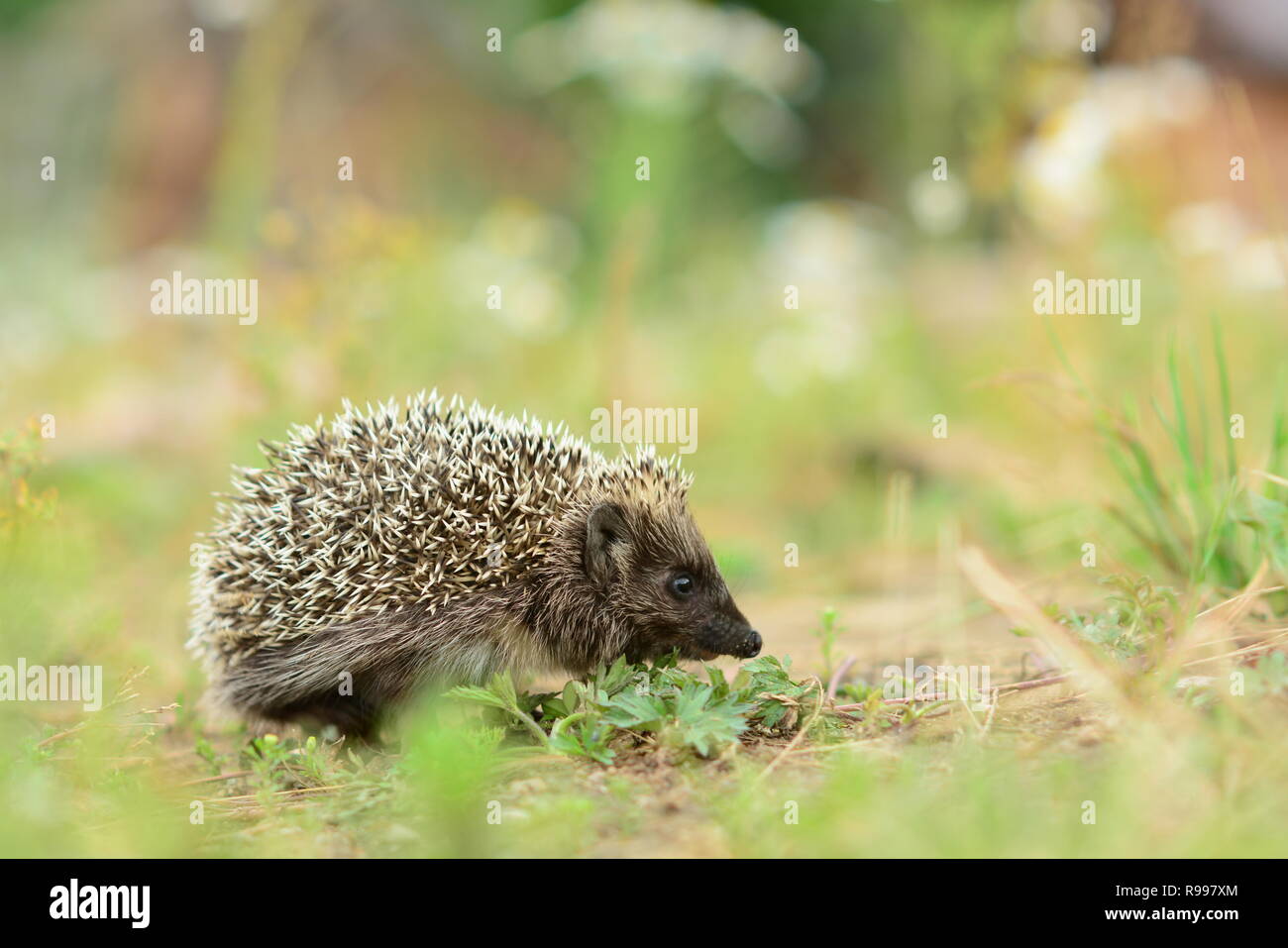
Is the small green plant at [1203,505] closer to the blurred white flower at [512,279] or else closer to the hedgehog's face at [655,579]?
the hedgehog's face at [655,579]

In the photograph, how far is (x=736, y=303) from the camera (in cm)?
1584

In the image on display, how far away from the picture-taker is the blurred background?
851 cm

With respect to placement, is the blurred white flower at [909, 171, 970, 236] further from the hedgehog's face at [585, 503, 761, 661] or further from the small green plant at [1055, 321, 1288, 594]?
the hedgehog's face at [585, 503, 761, 661]

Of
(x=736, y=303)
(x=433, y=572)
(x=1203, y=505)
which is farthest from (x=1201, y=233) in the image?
(x=433, y=572)

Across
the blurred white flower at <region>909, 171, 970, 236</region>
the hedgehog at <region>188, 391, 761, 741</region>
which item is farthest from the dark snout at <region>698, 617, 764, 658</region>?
the blurred white flower at <region>909, 171, 970, 236</region>

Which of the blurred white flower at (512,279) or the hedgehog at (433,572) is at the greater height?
the blurred white flower at (512,279)

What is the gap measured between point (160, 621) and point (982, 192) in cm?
791

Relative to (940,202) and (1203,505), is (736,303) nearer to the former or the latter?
(940,202)

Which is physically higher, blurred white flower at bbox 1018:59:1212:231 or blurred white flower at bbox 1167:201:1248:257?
blurred white flower at bbox 1018:59:1212:231

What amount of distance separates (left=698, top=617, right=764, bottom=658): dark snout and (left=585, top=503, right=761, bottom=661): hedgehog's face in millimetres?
25

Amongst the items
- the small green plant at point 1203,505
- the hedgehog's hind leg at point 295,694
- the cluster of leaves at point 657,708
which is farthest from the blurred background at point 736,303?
the cluster of leaves at point 657,708

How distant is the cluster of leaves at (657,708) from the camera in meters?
4.57
